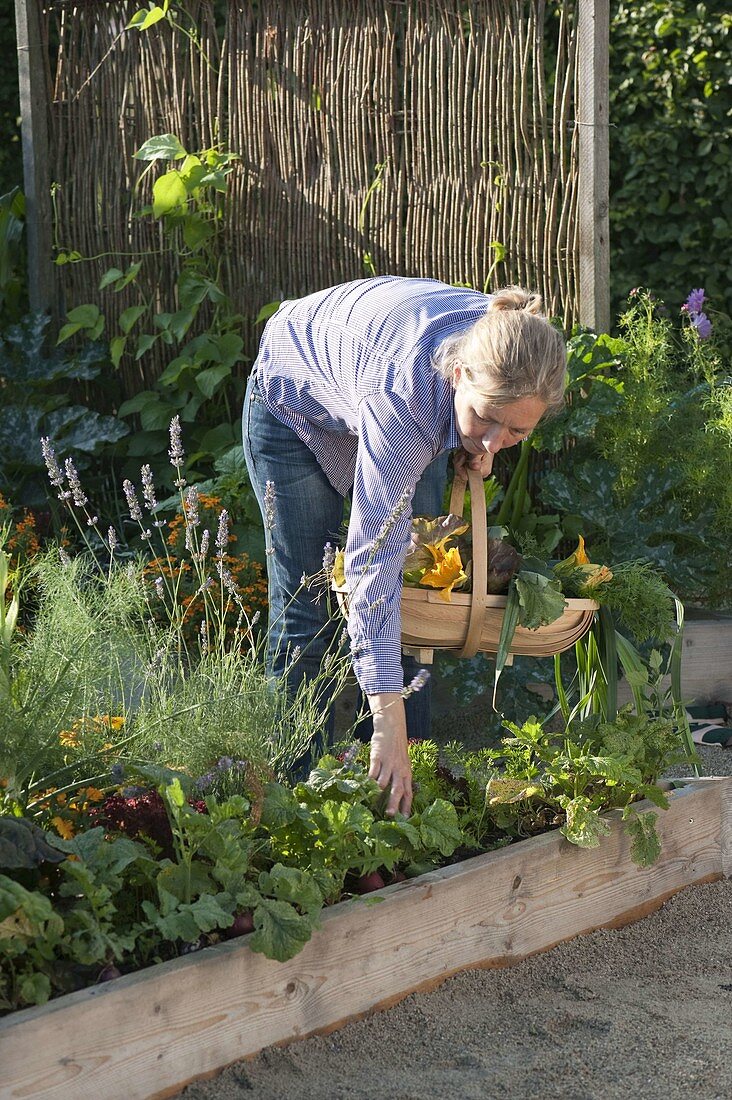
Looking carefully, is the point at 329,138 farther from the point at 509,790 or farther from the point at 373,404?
the point at 509,790

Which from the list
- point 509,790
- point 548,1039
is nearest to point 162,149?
point 509,790

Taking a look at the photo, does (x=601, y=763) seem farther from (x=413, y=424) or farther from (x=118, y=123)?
(x=118, y=123)

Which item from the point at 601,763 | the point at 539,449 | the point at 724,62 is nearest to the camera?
the point at 601,763

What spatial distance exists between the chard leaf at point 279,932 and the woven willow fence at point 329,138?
2.42 m

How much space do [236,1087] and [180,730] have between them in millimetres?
589

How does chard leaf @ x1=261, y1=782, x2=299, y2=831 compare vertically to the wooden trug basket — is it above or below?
below

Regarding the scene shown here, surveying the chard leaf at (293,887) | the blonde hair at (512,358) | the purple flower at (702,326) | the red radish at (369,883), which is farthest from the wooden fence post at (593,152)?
the chard leaf at (293,887)

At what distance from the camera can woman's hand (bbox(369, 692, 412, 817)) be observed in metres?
1.99

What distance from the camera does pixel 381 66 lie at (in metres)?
3.89

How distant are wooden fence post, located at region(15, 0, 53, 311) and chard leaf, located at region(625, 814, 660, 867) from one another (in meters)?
3.14

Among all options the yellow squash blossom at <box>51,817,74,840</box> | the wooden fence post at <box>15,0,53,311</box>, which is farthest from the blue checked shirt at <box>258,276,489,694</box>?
the wooden fence post at <box>15,0,53,311</box>

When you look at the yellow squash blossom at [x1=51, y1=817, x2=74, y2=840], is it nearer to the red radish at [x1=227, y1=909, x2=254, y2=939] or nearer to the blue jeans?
the red radish at [x1=227, y1=909, x2=254, y2=939]

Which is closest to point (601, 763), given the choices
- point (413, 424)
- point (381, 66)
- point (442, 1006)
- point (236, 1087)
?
point (442, 1006)

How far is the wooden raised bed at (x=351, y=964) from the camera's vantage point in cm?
156
